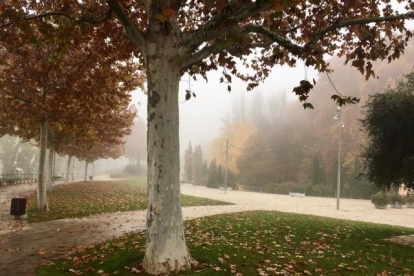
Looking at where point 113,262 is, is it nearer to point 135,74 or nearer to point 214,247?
point 214,247

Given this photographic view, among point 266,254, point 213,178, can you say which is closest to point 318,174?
point 213,178

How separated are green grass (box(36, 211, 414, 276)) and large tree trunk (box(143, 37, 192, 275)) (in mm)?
527

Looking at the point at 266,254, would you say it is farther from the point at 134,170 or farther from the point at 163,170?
the point at 134,170

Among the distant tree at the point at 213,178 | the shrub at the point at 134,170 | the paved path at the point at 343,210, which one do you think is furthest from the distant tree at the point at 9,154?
the paved path at the point at 343,210

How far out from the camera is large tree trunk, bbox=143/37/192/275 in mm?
6129

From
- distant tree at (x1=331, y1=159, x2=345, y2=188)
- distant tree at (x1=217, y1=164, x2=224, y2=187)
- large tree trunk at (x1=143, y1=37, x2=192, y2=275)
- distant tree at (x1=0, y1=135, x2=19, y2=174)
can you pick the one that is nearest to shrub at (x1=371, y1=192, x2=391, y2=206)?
distant tree at (x1=331, y1=159, x2=345, y2=188)

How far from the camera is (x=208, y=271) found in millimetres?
6301

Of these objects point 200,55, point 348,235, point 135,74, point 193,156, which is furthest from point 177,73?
point 193,156

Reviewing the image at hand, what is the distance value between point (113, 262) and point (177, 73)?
427 cm

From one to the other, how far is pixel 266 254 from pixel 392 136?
811 centimetres

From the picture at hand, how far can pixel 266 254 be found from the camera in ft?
26.5

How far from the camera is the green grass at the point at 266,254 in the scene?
679 centimetres

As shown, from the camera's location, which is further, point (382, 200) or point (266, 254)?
point (382, 200)

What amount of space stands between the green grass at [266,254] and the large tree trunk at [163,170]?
0.53 m
